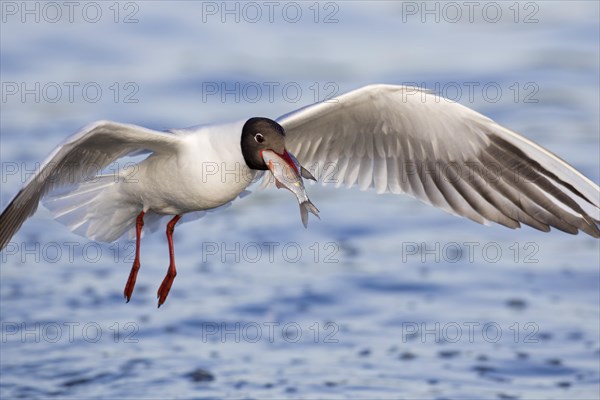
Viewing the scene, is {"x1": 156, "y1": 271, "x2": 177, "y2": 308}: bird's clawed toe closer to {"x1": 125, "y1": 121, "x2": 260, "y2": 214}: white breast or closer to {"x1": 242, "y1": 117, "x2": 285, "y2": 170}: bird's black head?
{"x1": 125, "y1": 121, "x2": 260, "y2": 214}: white breast

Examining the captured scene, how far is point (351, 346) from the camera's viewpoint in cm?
910

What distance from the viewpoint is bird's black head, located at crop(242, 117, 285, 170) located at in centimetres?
666

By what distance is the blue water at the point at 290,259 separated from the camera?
8.80 m

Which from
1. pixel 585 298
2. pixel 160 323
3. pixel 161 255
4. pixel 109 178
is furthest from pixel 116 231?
pixel 585 298

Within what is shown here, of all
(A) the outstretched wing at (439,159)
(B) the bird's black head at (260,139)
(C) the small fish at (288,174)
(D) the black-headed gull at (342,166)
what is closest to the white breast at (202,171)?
(D) the black-headed gull at (342,166)

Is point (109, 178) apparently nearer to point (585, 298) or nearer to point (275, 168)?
point (275, 168)

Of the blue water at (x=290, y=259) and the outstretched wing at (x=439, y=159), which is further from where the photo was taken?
the blue water at (x=290, y=259)

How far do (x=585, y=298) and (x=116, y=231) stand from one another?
11.7ft

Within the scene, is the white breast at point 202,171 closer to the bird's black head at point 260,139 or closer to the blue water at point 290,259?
the bird's black head at point 260,139

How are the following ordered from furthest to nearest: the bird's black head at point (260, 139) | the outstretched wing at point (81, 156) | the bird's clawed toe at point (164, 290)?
the bird's clawed toe at point (164, 290) < the bird's black head at point (260, 139) < the outstretched wing at point (81, 156)

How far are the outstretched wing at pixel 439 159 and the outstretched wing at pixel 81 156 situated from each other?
73 cm

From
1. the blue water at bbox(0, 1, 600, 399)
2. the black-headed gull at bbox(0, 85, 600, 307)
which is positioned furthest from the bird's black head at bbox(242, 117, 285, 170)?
the blue water at bbox(0, 1, 600, 399)

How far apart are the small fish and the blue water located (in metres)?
2.23

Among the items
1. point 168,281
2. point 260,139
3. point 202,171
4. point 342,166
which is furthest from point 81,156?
point 342,166
